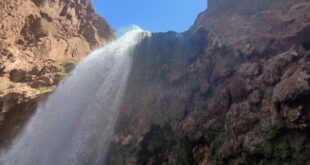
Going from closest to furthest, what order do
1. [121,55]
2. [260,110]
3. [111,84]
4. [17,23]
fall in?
[260,110], [17,23], [111,84], [121,55]

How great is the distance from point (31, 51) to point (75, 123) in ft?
21.6

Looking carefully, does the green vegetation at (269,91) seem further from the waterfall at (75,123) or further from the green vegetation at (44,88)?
the green vegetation at (44,88)

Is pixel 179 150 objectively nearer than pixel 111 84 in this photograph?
Yes

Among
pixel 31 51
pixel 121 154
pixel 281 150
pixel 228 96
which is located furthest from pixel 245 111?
pixel 31 51

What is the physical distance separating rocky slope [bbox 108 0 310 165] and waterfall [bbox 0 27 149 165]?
1.03 m

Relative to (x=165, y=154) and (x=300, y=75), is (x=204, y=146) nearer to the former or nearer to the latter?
(x=165, y=154)

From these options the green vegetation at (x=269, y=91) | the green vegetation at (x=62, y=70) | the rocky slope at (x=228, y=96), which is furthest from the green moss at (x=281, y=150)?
the green vegetation at (x=62, y=70)

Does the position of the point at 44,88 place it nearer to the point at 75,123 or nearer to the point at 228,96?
the point at 75,123

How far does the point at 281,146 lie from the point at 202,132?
2.94 m

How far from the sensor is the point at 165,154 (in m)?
7.64

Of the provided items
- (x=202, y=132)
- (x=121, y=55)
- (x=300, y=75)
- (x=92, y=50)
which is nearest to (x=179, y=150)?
(x=202, y=132)

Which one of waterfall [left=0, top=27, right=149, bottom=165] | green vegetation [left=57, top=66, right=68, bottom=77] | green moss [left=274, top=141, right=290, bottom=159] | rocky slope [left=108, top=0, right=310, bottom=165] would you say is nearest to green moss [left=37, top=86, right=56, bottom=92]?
waterfall [left=0, top=27, right=149, bottom=165]

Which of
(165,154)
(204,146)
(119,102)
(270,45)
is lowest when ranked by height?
(165,154)

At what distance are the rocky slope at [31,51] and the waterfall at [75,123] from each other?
792 mm
